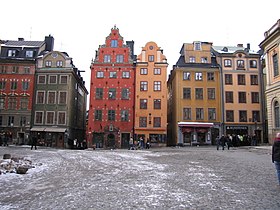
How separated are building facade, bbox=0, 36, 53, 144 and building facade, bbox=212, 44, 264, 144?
31438 mm

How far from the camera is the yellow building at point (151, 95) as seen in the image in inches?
1715

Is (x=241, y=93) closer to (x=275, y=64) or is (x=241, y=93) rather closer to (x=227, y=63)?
(x=227, y=63)

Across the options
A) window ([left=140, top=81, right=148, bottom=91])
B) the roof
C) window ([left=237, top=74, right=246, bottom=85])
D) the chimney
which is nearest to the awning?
window ([left=140, top=81, right=148, bottom=91])

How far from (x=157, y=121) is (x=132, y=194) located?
1440 inches

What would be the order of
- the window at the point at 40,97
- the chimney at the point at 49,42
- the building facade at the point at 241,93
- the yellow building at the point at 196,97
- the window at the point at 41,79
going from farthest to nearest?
1. the chimney at the point at 49,42
2. the window at the point at 41,79
3. the window at the point at 40,97
4. the building facade at the point at 241,93
5. the yellow building at the point at 196,97

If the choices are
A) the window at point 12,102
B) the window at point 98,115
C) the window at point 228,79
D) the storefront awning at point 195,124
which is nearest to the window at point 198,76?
the window at point 228,79

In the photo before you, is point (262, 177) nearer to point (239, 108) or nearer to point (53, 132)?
point (239, 108)

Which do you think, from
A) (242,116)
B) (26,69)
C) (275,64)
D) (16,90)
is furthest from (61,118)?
(275,64)

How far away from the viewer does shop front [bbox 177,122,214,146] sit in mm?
41719

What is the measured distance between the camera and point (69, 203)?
6.67 metres

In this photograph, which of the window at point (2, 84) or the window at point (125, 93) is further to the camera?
the window at point (2, 84)

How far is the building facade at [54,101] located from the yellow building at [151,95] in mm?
11528

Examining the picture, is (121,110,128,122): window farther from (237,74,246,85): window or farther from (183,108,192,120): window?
(237,74,246,85): window

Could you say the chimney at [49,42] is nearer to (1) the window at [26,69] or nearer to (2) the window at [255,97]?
(1) the window at [26,69]
